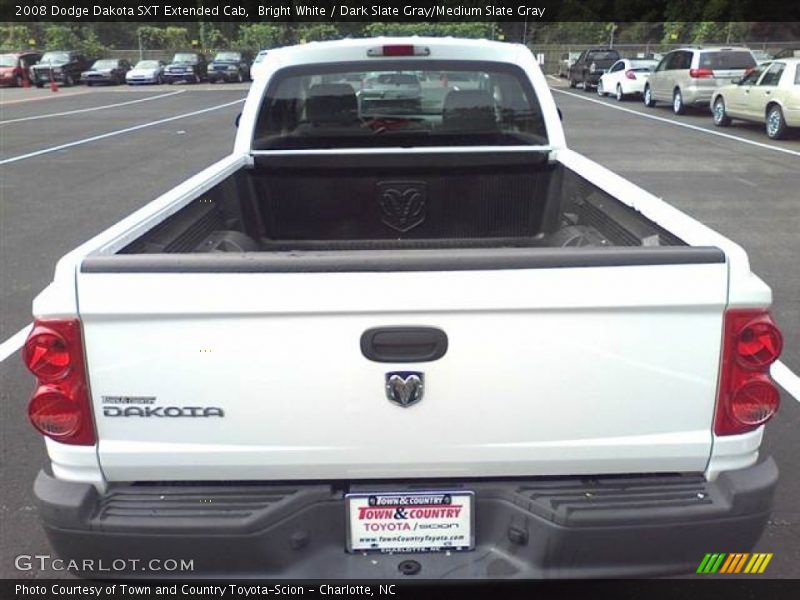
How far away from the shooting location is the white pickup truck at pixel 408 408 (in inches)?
85.5

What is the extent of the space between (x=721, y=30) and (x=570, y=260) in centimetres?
5516

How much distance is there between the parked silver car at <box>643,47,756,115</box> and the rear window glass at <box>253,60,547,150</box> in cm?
1711

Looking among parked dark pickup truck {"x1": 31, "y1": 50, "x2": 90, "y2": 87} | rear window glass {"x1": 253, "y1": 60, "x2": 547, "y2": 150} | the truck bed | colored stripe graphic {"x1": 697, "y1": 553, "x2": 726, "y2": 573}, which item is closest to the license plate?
colored stripe graphic {"x1": 697, "y1": 553, "x2": 726, "y2": 573}

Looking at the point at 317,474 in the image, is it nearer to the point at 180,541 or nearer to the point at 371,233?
the point at 180,541

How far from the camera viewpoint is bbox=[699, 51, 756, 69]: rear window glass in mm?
19641

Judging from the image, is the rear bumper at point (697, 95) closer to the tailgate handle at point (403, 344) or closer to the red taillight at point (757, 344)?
the red taillight at point (757, 344)

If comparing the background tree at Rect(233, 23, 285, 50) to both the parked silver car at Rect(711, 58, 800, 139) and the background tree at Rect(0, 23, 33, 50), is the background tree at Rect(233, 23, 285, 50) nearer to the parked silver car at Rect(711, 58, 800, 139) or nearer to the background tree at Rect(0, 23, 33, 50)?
the background tree at Rect(0, 23, 33, 50)

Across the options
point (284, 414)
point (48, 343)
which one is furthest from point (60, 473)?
point (284, 414)

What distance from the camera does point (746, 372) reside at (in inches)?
89.6

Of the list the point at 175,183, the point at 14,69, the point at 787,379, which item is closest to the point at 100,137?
the point at 175,183

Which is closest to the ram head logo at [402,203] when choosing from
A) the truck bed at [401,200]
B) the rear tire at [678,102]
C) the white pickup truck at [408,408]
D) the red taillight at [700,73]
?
the truck bed at [401,200]

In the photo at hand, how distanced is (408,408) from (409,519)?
351 millimetres

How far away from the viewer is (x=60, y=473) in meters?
2.37

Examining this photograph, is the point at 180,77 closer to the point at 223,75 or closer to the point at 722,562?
the point at 223,75
